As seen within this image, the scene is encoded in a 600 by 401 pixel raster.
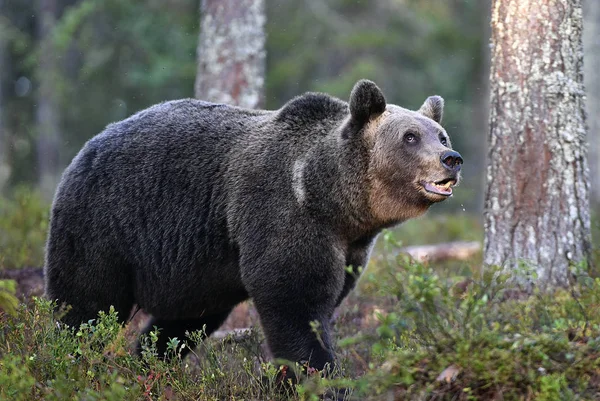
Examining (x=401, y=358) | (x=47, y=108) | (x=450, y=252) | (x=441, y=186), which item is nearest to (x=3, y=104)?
(x=47, y=108)

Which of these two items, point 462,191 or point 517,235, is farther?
point 462,191

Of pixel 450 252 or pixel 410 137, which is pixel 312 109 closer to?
pixel 410 137

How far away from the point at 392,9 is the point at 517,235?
18585 millimetres

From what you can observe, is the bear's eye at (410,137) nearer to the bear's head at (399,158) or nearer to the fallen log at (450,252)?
the bear's head at (399,158)

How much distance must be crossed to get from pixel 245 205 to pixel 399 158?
3.70 ft

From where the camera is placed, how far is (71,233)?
604cm

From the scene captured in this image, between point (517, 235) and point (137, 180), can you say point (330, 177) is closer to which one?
point (137, 180)

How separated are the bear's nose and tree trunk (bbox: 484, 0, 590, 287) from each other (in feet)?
5.58

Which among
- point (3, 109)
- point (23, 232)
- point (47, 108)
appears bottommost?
point (3, 109)

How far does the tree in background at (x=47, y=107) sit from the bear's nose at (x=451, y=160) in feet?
52.1

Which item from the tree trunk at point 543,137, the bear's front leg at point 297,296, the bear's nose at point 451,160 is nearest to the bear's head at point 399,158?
the bear's nose at point 451,160

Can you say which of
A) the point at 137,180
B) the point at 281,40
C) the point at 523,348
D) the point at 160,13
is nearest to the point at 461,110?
the point at 281,40

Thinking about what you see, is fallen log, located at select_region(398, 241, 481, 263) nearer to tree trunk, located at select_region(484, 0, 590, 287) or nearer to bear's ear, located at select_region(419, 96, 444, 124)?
tree trunk, located at select_region(484, 0, 590, 287)

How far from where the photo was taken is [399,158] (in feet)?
18.3
